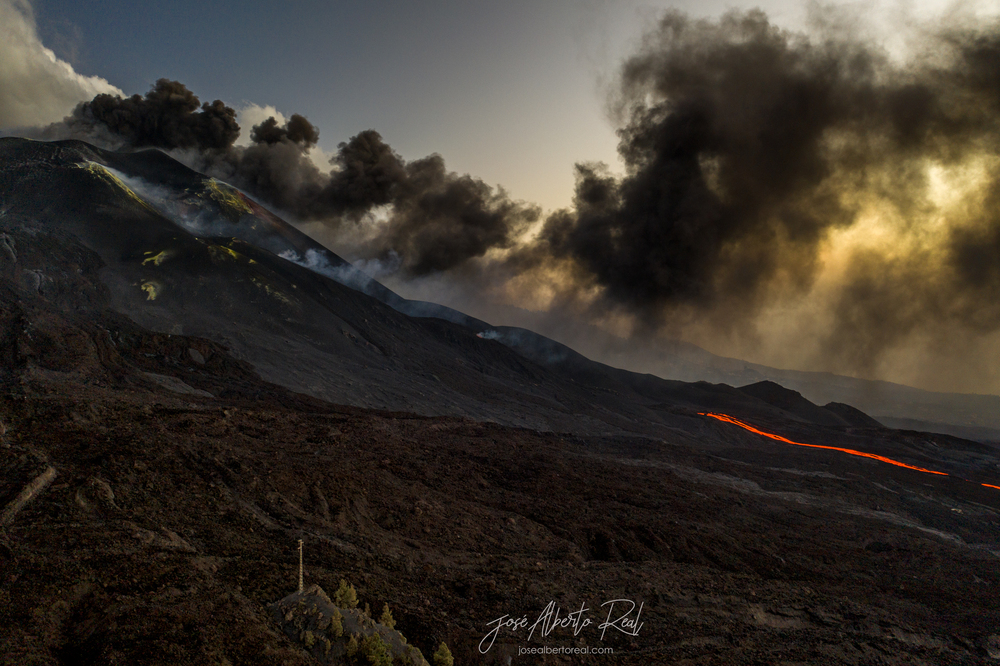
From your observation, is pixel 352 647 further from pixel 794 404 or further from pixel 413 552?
pixel 794 404

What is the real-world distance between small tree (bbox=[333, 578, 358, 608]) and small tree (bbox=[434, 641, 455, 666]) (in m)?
1.90

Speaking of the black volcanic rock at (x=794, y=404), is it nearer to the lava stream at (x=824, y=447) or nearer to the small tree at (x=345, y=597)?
the lava stream at (x=824, y=447)

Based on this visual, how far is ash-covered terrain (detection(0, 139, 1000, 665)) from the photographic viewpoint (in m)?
8.21

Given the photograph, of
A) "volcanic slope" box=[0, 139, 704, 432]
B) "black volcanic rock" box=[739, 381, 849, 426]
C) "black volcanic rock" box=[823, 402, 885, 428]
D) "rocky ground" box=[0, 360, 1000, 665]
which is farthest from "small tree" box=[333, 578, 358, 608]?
"black volcanic rock" box=[823, 402, 885, 428]

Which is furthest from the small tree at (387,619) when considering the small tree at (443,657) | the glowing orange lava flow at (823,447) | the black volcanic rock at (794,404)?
the black volcanic rock at (794,404)

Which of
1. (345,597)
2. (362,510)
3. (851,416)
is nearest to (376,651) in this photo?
(345,597)

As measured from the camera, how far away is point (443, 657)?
789 cm

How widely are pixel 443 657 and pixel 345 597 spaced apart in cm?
224

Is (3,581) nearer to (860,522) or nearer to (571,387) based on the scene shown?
(860,522)

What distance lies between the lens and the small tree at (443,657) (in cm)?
783

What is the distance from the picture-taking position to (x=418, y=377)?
54.2 m

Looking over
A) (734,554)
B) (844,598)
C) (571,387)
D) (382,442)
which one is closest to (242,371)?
(382,442)

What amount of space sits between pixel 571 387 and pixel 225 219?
217ft

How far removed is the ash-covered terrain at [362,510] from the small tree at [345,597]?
72cm
